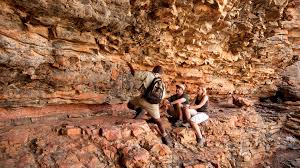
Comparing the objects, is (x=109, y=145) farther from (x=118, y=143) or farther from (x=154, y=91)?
(x=154, y=91)

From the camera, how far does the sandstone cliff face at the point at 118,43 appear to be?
6.41 metres

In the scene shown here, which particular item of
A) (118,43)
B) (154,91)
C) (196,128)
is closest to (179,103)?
(196,128)

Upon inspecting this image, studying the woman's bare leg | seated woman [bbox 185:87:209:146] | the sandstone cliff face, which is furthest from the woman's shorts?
the sandstone cliff face

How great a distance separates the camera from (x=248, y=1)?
11.2 metres

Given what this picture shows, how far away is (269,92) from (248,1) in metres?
6.89

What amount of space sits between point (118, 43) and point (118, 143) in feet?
10.2

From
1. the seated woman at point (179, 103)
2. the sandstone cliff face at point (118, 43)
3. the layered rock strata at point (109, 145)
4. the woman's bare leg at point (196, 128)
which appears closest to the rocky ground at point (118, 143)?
the layered rock strata at point (109, 145)

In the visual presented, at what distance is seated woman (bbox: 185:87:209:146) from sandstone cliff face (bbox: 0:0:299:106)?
2099 mm

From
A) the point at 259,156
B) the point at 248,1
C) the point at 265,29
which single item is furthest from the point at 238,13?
the point at 259,156

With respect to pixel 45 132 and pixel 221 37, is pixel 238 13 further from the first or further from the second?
pixel 45 132

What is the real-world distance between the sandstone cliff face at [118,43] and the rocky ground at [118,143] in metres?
0.78

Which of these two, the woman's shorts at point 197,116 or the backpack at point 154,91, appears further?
the woman's shorts at point 197,116

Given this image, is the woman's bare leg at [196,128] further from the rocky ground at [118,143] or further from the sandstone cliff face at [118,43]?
the sandstone cliff face at [118,43]

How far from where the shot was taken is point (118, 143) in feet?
22.7
